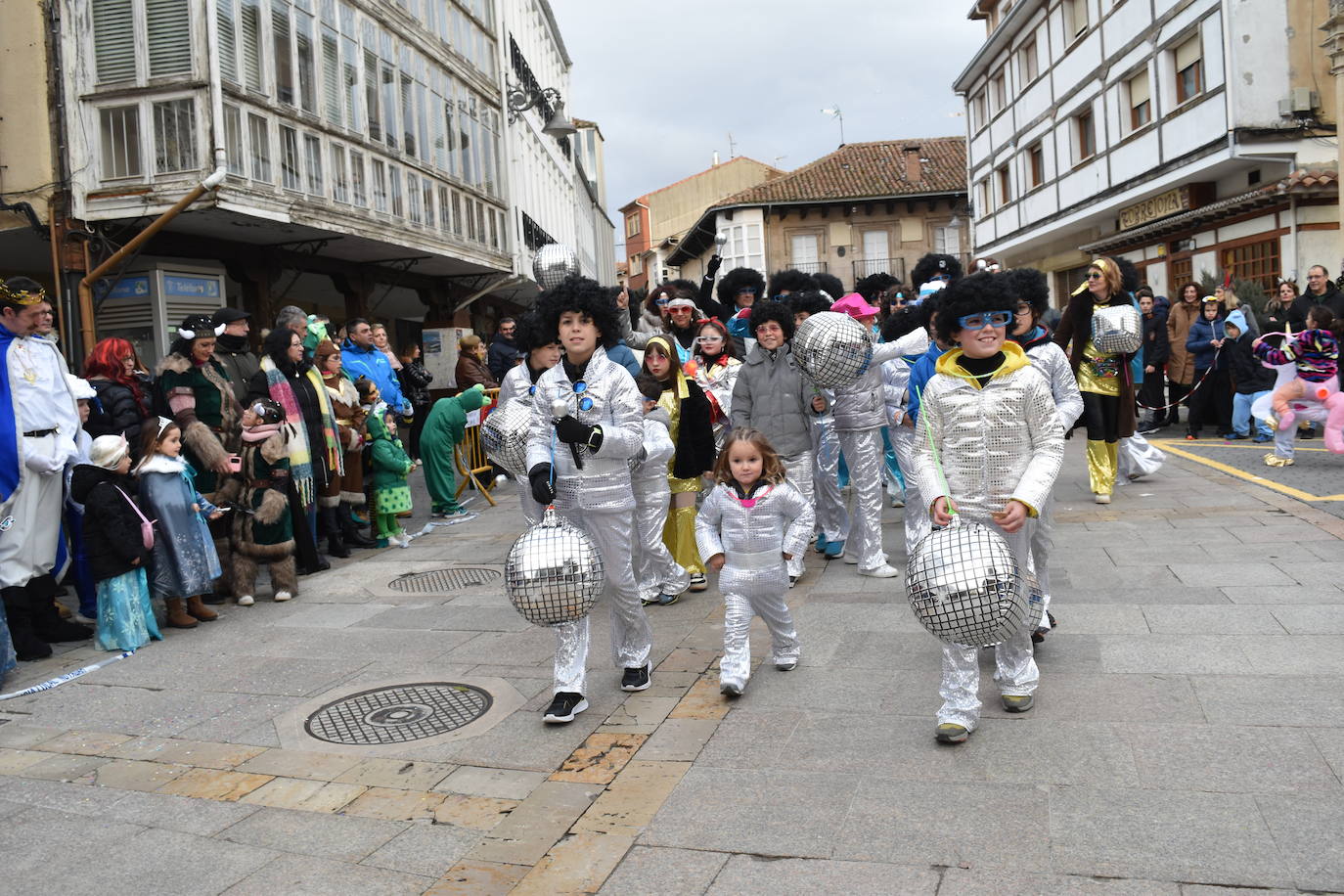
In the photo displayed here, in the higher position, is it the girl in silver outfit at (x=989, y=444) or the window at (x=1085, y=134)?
the window at (x=1085, y=134)

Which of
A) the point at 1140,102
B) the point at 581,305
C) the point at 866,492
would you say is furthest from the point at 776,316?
the point at 1140,102

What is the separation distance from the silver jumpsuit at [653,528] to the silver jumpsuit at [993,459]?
64.4 inches

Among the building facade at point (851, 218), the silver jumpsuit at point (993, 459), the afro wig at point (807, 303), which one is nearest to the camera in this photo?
the silver jumpsuit at point (993, 459)

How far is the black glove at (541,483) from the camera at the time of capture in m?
4.57

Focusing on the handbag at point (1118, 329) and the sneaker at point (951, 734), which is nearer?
the sneaker at point (951, 734)

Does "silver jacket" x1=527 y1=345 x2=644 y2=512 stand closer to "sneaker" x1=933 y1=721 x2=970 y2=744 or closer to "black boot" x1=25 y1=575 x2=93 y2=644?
"sneaker" x1=933 y1=721 x2=970 y2=744

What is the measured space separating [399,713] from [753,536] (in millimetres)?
1810

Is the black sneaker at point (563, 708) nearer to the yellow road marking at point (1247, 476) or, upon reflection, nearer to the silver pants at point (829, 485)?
the silver pants at point (829, 485)

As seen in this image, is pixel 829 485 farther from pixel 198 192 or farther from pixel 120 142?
pixel 120 142

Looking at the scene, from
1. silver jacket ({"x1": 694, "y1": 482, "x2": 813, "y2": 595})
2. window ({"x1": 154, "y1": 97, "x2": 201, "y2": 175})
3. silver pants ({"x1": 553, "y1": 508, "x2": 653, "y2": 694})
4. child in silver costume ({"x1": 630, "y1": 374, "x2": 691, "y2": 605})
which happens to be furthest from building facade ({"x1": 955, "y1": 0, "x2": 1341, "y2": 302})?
silver pants ({"x1": 553, "y1": 508, "x2": 653, "y2": 694})

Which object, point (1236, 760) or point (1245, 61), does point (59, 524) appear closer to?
point (1236, 760)

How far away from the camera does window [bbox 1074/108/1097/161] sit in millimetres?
27250

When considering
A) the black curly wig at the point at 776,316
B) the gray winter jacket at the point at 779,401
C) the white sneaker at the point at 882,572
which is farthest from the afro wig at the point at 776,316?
the white sneaker at the point at 882,572

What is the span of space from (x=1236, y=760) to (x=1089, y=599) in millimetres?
2449
